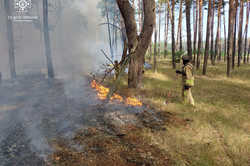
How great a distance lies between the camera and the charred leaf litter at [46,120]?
4.14m

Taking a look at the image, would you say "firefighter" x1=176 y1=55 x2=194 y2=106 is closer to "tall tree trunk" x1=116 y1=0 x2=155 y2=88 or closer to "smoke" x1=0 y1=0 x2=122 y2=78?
"tall tree trunk" x1=116 y1=0 x2=155 y2=88

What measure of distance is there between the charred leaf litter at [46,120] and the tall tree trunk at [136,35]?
2.28 metres

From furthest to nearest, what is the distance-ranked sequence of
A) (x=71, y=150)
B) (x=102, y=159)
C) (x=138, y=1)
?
(x=138, y=1)
(x=71, y=150)
(x=102, y=159)

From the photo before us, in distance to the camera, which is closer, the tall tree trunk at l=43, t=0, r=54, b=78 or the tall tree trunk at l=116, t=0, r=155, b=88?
the tall tree trunk at l=116, t=0, r=155, b=88

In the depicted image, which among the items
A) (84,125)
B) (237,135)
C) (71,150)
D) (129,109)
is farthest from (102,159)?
(237,135)

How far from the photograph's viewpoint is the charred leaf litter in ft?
13.6

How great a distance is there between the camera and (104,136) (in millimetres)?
4852

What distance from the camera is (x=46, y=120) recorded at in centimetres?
605

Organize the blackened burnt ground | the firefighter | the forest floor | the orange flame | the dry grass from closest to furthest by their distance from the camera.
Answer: the forest floor
the dry grass
the blackened burnt ground
the firefighter
the orange flame

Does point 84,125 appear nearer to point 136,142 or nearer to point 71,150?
point 71,150

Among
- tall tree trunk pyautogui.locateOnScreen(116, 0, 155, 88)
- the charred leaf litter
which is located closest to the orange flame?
the charred leaf litter

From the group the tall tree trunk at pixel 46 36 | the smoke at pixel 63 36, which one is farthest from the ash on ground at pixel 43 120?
the smoke at pixel 63 36

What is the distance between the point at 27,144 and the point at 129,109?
3579 mm

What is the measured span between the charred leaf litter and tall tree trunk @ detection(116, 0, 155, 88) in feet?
7.49
